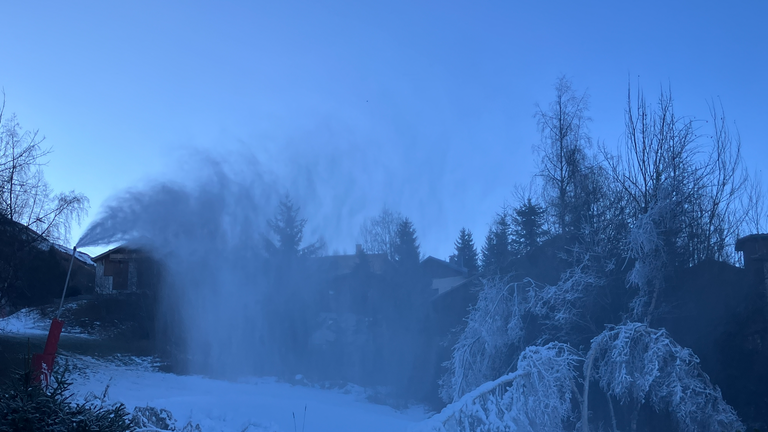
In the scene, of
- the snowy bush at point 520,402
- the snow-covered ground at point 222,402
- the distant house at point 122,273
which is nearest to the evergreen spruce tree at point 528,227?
the snow-covered ground at point 222,402

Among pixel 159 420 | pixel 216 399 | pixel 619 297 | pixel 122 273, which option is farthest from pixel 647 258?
pixel 122 273

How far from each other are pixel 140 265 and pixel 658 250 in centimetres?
2027

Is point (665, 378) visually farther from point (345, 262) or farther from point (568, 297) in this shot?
point (345, 262)

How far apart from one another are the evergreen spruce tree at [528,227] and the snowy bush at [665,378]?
25.3 ft

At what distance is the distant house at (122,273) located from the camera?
2388 centimetres

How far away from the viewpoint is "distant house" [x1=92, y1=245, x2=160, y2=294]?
23875 millimetres

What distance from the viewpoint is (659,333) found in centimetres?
1117

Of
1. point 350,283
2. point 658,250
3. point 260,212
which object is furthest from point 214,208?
point 658,250

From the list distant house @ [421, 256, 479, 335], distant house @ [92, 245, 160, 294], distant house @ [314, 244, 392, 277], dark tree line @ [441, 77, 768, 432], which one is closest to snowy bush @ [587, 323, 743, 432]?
dark tree line @ [441, 77, 768, 432]

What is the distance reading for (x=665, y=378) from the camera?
11547mm

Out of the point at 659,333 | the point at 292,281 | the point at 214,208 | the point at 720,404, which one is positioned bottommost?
the point at 720,404

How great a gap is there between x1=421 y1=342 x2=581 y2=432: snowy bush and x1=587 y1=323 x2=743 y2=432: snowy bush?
197 cm

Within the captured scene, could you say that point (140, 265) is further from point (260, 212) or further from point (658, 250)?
point (658, 250)

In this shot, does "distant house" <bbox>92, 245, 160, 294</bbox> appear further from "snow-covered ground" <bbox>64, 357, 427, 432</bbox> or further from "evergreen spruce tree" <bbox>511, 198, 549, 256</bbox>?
"evergreen spruce tree" <bbox>511, 198, 549, 256</bbox>
